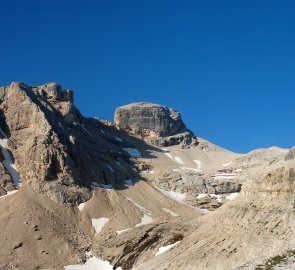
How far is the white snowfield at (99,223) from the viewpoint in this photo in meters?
88.7

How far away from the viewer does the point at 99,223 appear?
90312 millimetres

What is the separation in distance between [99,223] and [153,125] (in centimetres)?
8025

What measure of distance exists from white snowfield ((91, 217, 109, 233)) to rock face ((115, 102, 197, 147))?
7036cm

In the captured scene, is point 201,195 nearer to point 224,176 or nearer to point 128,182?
point 224,176

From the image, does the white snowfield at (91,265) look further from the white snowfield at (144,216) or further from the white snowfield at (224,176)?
the white snowfield at (224,176)

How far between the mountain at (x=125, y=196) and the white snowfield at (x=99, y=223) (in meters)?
0.33

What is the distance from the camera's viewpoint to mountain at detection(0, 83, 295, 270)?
47938mm

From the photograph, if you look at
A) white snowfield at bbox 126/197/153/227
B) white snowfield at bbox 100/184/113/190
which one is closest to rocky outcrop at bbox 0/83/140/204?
white snowfield at bbox 100/184/113/190

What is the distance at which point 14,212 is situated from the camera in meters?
87.1

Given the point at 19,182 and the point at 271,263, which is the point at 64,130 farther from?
the point at 271,263

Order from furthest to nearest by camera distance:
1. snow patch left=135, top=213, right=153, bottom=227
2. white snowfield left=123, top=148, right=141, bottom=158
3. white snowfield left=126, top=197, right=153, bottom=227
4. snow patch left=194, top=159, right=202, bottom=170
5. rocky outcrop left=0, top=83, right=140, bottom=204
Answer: snow patch left=194, top=159, right=202, bottom=170
white snowfield left=123, top=148, right=141, bottom=158
rocky outcrop left=0, top=83, right=140, bottom=204
snow patch left=135, top=213, right=153, bottom=227
white snowfield left=126, top=197, right=153, bottom=227

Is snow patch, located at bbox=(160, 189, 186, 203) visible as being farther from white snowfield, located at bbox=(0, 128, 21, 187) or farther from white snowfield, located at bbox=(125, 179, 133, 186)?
white snowfield, located at bbox=(0, 128, 21, 187)

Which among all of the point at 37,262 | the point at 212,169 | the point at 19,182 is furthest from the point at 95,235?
the point at 212,169

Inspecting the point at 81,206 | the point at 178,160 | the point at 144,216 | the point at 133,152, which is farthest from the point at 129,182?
the point at 178,160
